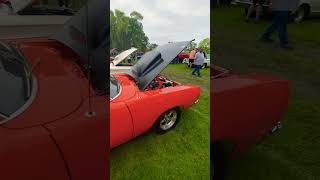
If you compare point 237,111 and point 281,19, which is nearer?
point 281,19

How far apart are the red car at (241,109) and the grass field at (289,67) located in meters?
0.05

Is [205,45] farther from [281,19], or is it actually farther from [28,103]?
[28,103]

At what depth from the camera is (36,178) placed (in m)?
1.39

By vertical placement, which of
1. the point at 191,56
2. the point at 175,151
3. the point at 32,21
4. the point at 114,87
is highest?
the point at 32,21

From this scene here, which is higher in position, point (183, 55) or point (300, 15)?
point (300, 15)

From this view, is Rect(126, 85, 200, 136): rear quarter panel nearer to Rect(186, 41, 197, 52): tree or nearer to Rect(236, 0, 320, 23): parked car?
Rect(186, 41, 197, 52): tree

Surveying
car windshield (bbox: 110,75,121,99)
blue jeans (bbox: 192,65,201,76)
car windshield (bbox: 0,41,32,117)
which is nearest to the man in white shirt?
blue jeans (bbox: 192,65,201,76)

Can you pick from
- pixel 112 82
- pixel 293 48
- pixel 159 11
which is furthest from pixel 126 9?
pixel 293 48

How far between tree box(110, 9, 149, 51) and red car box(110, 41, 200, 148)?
60mm

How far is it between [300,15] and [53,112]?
921 millimetres

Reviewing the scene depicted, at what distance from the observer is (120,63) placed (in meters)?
1.44

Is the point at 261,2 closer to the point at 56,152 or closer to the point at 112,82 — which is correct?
the point at 112,82

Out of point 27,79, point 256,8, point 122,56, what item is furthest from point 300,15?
point 27,79

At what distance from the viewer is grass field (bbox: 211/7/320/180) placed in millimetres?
1434
